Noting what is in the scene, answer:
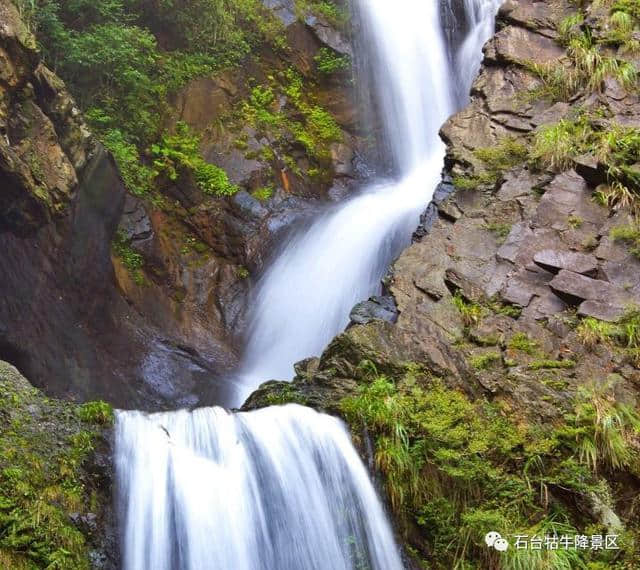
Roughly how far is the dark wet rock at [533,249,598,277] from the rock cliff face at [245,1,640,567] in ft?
0.06

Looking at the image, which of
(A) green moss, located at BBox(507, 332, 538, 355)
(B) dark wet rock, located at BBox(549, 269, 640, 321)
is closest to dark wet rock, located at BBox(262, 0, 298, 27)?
(B) dark wet rock, located at BBox(549, 269, 640, 321)

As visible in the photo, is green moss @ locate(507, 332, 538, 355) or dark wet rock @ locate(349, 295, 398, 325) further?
dark wet rock @ locate(349, 295, 398, 325)

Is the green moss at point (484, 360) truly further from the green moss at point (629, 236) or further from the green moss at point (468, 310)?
the green moss at point (629, 236)

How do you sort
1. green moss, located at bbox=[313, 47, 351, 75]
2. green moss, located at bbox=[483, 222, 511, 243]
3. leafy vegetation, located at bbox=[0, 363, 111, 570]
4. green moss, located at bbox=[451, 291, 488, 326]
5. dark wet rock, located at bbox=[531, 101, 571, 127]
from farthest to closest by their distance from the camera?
green moss, located at bbox=[313, 47, 351, 75] < dark wet rock, located at bbox=[531, 101, 571, 127] < green moss, located at bbox=[483, 222, 511, 243] < green moss, located at bbox=[451, 291, 488, 326] < leafy vegetation, located at bbox=[0, 363, 111, 570]

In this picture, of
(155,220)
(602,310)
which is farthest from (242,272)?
(602,310)

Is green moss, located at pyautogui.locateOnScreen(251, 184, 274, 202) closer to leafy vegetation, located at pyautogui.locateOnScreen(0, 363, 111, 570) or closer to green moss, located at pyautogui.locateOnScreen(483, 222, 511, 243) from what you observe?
green moss, located at pyautogui.locateOnScreen(483, 222, 511, 243)

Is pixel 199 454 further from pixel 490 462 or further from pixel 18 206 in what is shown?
pixel 18 206

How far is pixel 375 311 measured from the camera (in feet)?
27.5

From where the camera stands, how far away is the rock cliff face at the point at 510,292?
710 cm

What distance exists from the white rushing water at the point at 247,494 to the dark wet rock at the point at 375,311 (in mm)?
1843

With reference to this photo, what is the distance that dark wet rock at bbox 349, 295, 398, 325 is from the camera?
26.9 ft

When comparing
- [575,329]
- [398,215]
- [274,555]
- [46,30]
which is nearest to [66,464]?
[274,555]

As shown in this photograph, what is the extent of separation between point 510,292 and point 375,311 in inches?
73.0

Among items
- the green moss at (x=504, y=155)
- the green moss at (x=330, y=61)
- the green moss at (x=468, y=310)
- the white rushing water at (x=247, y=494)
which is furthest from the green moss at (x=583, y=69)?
the white rushing water at (x=247, y=494)
